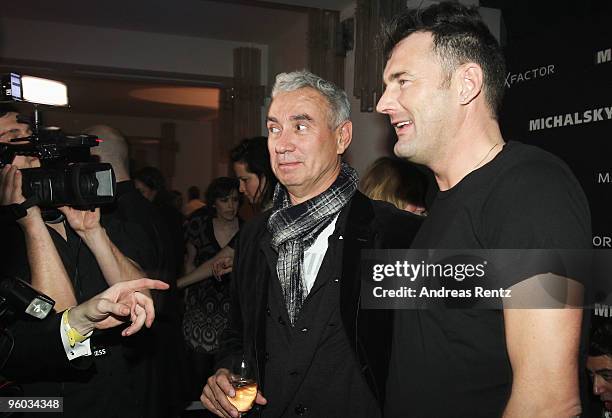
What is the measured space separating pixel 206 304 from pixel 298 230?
2088 millimetres

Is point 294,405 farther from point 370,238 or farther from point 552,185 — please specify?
point 552,185

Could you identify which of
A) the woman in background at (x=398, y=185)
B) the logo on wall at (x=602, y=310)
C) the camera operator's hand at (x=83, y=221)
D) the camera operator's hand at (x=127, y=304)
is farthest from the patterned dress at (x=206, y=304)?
the logo on wall at (x=602, y=310)

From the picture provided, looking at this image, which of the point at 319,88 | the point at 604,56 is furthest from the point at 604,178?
the point at 319,88

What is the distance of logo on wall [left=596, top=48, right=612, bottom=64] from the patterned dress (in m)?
2.65

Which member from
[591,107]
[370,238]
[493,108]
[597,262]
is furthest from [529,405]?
[591,107]

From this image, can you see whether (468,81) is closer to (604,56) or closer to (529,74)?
(604,56)

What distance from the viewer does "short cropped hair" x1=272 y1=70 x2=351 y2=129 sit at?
2.14 metres

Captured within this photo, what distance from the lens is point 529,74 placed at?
381 cm

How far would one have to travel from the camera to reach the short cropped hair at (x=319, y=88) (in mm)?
2145

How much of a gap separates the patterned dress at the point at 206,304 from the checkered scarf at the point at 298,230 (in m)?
1.83

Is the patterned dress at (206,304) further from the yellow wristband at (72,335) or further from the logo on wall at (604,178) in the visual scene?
the logo on wall at (604,178)

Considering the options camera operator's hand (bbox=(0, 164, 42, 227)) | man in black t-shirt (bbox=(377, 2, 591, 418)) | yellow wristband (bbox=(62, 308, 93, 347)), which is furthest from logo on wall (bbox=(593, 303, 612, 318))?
camera operator's hand (bbox=(0, 164, 42, 227))

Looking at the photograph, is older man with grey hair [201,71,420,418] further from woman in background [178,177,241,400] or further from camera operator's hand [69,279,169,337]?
woman in background [178,177,241,400]

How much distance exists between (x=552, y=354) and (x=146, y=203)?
201cm
